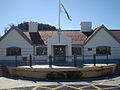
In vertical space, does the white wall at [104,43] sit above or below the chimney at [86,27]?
below

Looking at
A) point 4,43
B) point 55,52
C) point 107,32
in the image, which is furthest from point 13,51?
point 107,32

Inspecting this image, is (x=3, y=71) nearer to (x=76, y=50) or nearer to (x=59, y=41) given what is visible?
(x=59, y=41)

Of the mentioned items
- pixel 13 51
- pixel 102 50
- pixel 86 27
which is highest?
pixel 86 27

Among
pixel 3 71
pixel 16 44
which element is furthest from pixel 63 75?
pixel 16 44

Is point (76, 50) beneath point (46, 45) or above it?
beneath

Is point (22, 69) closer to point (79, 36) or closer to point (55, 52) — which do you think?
point (55, 52)

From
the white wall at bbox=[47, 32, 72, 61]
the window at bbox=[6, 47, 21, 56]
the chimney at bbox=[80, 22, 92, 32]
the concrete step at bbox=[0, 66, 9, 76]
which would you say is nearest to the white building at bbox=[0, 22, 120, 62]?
the window at bbox=[6, 47, 21, 56]

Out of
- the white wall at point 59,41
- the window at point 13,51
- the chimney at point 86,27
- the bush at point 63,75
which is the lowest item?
the bush at point 63,75

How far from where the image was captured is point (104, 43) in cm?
2817

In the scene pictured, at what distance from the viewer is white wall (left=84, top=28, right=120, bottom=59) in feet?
92.1

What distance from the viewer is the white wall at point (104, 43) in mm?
28078

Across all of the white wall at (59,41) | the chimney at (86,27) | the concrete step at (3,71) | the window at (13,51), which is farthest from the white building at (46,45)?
the concrete step at (3,71)

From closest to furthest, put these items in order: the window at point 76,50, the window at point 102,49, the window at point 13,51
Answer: the window at point 13,51
the window at point 76,50
the window at point 102,49

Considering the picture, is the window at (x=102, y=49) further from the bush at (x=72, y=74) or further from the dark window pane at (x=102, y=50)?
the bush at (x=72, y=74)
